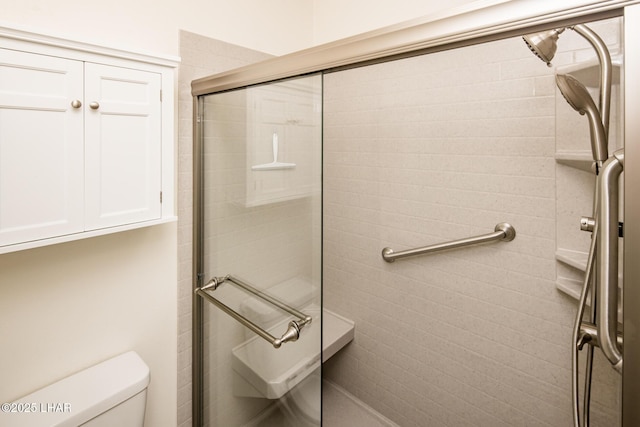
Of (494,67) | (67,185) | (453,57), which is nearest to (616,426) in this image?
(494,67)

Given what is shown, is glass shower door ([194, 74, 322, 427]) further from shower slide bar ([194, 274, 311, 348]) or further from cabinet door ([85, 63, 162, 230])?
cabinet door ([85, 63, 162, 230])

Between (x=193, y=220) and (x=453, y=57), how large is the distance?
46.9 inches

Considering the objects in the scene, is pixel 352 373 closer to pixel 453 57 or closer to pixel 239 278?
pixel 239 278

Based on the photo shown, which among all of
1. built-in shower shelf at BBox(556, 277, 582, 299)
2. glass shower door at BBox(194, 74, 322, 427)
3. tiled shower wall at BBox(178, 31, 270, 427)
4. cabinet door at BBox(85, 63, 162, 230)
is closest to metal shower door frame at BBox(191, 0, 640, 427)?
glass shower door at BBox(194, 74, 322, 427)

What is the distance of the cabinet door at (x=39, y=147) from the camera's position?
2.49 feet

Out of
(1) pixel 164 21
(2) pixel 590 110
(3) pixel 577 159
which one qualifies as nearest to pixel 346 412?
(3) pixel 577 159

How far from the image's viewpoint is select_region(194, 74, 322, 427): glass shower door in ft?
3.22

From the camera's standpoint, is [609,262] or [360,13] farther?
[360,13]

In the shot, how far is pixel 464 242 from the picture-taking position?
4.33 feet

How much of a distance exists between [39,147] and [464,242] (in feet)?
4.48

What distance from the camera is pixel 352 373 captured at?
70.4 inches

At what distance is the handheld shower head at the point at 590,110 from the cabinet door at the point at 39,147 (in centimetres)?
114

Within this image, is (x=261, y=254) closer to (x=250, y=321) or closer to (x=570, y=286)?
(x=250, y=321)

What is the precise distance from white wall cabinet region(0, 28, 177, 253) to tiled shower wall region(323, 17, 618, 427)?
0.91 m
